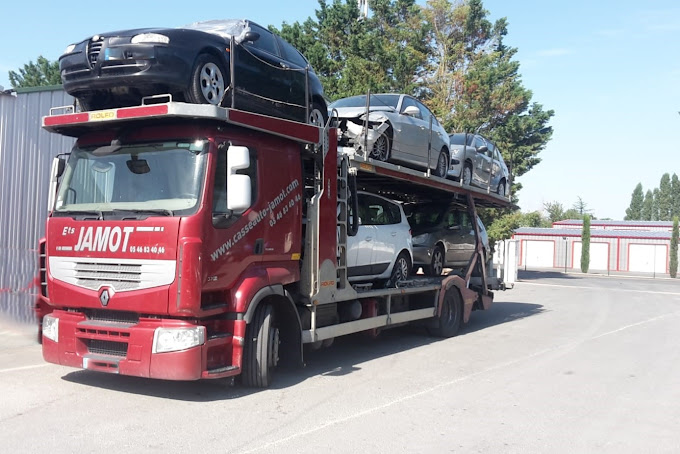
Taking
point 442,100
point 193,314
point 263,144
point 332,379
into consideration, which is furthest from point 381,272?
point 442,100

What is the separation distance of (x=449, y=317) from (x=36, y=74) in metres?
33.5

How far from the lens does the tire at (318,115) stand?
28.9ft

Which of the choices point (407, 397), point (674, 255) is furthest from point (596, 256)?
point (407, 397)

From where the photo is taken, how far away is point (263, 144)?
24.3 ft

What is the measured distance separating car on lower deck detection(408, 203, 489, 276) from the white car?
140cm

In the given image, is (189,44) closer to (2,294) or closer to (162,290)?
(162,290)

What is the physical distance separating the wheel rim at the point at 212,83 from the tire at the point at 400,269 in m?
4.57

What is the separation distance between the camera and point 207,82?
714cm

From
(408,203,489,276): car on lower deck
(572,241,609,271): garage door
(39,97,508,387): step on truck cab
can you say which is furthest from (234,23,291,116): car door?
(572,241,609,271): garage door

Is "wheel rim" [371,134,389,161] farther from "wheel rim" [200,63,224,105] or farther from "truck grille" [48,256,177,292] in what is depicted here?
"truck grille" [48,256,177,292]

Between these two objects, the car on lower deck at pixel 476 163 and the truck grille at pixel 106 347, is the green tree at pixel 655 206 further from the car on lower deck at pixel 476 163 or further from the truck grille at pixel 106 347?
the truck grille at pixel 106 347

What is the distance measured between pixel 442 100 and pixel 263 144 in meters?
26.5

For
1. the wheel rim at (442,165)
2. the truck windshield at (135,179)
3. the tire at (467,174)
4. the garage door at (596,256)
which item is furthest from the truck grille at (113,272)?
the garage door at (596,256)

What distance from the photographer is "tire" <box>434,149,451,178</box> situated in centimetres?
1218
